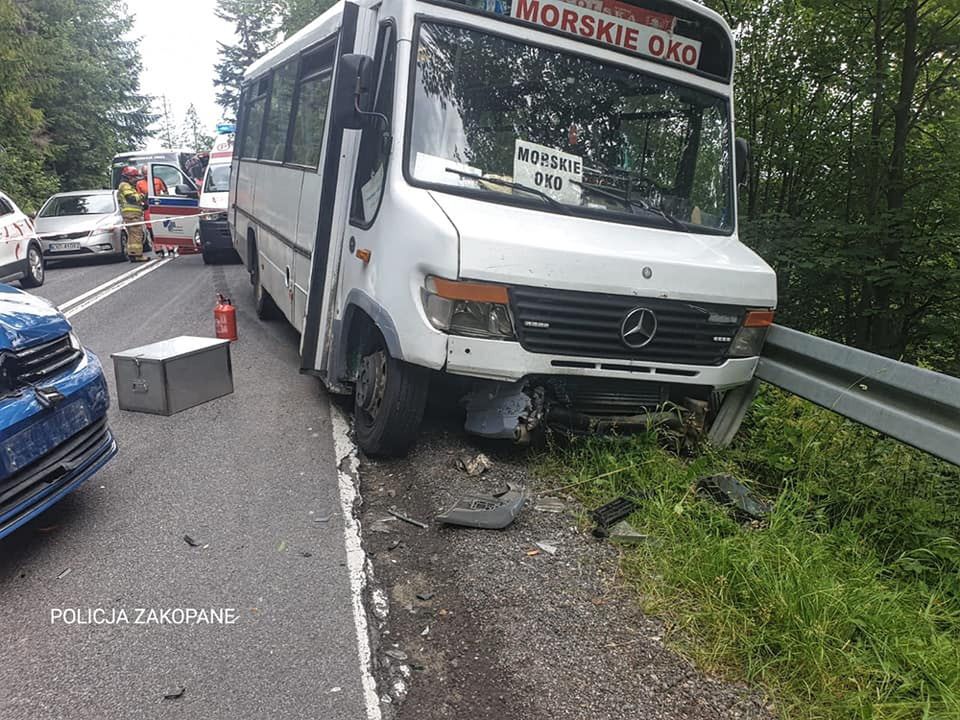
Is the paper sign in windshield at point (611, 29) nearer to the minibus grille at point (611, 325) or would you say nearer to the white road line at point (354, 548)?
the minibus grille at point (611, 325)

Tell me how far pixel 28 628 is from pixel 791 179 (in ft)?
29.2

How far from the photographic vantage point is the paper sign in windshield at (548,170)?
13.2 feet

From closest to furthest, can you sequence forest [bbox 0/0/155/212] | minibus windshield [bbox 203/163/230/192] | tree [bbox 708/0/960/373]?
tree [bbox 708/0/960/373] < minibus windshield [bbox 203/163/230/192] < forest [bbox 0/0/155/212]

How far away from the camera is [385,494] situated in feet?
13.3

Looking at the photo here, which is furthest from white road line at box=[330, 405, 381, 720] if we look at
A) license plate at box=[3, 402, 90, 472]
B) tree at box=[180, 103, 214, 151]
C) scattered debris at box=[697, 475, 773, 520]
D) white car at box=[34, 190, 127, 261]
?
tree at box=[180, 103, 214, 151]

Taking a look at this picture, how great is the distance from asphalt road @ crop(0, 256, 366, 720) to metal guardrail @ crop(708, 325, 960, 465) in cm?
266

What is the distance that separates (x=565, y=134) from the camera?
4.18 meters

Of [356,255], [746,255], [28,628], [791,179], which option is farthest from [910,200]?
[28,628]

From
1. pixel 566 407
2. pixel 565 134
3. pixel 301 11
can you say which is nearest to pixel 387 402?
pixel 566 407

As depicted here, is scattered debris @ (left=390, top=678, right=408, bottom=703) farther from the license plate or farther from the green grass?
the license plate

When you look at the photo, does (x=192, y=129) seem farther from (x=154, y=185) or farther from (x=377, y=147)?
(x=377, y=147)

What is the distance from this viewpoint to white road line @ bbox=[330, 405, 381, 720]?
2541 mm

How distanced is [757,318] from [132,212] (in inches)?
552

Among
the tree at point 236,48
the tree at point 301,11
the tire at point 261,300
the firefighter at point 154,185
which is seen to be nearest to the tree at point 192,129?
the tree at point 236,48
